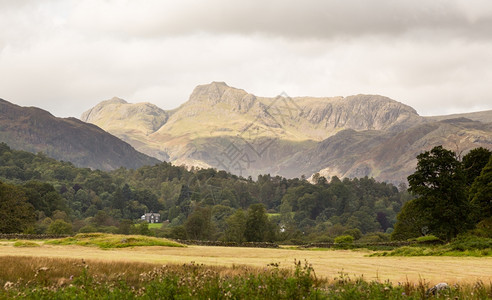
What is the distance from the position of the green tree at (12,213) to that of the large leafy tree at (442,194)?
2863 inches

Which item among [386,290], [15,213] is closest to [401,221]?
[15,213]

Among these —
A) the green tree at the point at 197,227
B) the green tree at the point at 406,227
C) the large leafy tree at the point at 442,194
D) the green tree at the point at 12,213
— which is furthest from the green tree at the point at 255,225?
the large leafy tree at the point at 442,194

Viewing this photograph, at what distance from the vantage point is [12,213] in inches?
3824

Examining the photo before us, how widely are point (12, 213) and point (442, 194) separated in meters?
77.8

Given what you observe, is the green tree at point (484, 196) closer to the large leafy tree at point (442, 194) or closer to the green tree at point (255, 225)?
the large leafy tree at point (442, 194)

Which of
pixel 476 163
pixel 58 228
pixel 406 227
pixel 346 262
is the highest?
pixel 476 163

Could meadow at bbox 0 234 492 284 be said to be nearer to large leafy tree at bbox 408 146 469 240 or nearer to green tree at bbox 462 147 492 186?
large leafy tree at bbox 408 146 469 240

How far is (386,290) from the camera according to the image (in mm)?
16641

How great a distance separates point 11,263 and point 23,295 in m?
13.8

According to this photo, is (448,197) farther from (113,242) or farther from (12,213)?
(12,213)

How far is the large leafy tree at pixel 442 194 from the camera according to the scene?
6281 centimetres

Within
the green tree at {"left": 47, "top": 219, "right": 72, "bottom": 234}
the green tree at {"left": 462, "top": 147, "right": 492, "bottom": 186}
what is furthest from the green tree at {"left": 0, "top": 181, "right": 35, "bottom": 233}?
the green tree at {"left": 462, "top": 147, "right": 492, "bottom": 186}

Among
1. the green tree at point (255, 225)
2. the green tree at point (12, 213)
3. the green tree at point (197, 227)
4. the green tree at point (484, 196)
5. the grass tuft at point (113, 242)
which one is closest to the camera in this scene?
the grass tuft at point (113, 242)

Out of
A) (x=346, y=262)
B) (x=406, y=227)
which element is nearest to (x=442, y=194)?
(x=406, y=227)
